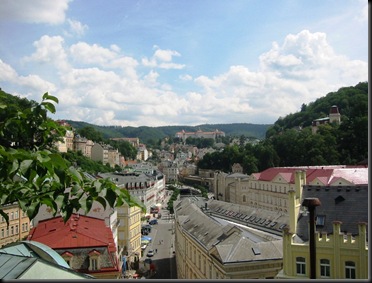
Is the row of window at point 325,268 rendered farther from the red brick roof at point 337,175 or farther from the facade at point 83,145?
the facade at point 83,145

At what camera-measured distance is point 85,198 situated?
3.50m

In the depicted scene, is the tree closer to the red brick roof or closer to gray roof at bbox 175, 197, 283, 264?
gray roof at bbox 175, 197, 283, 264

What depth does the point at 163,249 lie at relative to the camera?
150 feet

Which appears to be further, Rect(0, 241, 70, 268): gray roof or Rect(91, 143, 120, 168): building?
Rect(91, 143, 120, 168): building

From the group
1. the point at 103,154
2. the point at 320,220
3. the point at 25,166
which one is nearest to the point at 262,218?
the point at 320,220

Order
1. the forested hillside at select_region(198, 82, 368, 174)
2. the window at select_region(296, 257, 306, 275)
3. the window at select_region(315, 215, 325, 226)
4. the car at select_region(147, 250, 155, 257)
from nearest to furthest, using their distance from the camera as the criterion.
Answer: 1. the window at select_region(296, 257, 306, 275)
2. the window at select_region(315, 215, 325, 226)
3. the car at select_region(147, 250, 155, 257)
4. the forested hillside at select_region(198, 82, 368, 174)

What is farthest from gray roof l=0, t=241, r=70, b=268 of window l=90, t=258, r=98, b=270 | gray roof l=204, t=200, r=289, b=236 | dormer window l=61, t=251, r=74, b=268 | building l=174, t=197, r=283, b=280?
gray roof l=204, t=200, r=289, b=236

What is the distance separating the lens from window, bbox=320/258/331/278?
15.3 metres

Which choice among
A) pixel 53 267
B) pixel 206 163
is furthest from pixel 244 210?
pixel 206 163

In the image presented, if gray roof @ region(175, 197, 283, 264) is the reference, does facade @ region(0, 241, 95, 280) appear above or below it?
above

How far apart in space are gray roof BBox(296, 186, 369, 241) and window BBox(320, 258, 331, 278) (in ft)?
3.83

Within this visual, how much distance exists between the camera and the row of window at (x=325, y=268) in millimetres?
15001

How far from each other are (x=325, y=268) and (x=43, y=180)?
13848mm

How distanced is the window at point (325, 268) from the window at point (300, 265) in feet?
2.14
